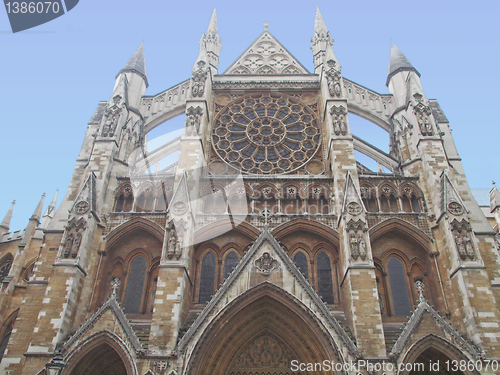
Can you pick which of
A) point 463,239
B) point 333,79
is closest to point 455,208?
point 463,239

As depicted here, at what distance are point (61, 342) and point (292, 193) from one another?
9854 millimetres

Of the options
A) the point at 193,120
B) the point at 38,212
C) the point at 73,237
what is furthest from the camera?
the point at 38,212

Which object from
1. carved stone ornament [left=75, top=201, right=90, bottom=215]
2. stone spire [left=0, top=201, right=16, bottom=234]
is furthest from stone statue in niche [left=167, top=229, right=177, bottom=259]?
stone spire [left=0, top=201, right=16, bottom=234]

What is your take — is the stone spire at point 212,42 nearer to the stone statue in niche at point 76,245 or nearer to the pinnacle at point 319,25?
the pinnacle at point 319,25

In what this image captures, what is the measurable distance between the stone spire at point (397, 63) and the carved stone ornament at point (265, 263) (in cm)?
1266

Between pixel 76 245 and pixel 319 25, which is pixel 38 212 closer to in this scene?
pixel 76 245

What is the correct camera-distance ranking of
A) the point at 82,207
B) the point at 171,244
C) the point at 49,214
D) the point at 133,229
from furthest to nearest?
the point at 49,214, the point at 133,229, the point at 82,207, the point at 171,244

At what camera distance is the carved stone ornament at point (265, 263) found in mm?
14617

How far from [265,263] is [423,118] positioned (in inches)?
387

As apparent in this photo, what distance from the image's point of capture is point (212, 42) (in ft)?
81.6

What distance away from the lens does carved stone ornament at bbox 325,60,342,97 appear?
19750 millimetres

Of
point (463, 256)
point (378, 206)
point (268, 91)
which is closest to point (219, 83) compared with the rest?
point (268, 91)

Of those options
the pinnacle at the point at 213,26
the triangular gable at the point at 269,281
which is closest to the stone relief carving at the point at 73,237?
the triangular gable at the point at 269,281

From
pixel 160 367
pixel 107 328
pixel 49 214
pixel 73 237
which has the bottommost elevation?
pixel 160 367
